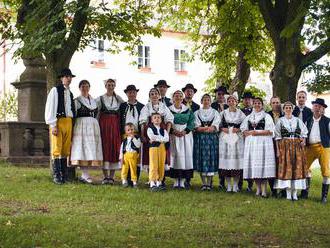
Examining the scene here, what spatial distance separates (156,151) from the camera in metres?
11.6

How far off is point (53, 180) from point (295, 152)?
15.1 ft

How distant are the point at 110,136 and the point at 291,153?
11.4 feet

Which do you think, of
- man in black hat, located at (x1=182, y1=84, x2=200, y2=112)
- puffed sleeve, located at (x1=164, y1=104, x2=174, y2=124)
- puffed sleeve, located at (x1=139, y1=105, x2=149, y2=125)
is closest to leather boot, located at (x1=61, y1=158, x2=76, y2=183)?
puffed sleeve, located at (x1=139, y1=105, x2=149, y2=125)

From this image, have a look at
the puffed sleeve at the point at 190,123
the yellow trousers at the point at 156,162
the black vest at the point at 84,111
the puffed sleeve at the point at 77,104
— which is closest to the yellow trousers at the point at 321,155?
the puffed sleeve at the point at 190,123

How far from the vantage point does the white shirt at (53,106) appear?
11.6m

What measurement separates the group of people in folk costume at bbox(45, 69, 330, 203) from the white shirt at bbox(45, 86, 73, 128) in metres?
0.02

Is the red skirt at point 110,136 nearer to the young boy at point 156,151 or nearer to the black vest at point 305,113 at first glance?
the young boy at point 156,151

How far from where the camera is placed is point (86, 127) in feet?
39.2

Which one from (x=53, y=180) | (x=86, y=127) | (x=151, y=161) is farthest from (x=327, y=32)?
(x=53, y=180)

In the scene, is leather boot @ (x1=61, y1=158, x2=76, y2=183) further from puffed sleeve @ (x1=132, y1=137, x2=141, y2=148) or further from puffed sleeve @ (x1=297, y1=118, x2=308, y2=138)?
puffed sleeve @ (x1=297, y1=118, x2=308, y2=138)

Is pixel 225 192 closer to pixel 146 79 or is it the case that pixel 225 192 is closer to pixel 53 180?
pixel 53 180

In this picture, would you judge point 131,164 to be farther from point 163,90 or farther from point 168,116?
point 163,90

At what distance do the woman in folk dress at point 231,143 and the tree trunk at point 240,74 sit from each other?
6.95m

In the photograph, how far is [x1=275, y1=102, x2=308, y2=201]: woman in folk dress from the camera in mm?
11539
